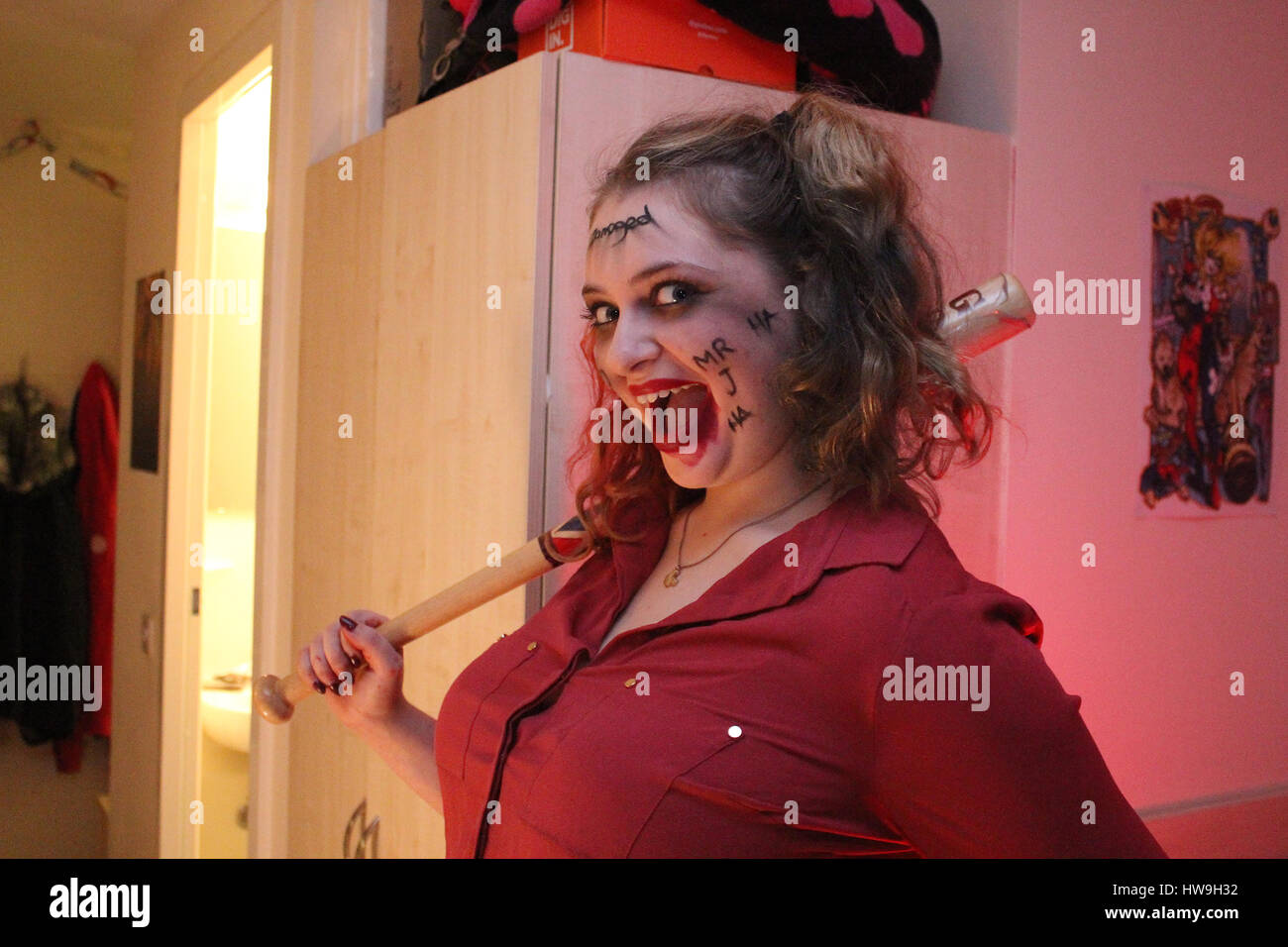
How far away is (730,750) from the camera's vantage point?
0.68 meters

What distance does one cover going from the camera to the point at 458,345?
1.09 meters

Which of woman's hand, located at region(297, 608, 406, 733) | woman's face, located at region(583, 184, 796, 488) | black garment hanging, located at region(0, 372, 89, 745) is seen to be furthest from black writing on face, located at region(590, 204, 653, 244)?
black garment hanging, located at region(0, 372, 89, 745)

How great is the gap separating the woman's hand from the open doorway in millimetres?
816

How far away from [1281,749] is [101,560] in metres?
2.01

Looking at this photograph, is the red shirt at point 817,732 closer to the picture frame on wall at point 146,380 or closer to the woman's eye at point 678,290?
the woman's eye at point 678,290

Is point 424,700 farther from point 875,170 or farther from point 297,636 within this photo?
point 875,170

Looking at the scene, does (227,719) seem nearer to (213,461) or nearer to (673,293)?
(213,461)

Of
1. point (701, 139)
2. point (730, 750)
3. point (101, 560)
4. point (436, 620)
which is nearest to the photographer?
point (730, 750)

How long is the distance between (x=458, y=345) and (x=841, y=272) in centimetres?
48

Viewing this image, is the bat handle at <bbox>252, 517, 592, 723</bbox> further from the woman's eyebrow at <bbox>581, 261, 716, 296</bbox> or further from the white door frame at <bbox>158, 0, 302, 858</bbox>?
the white door frame at <bbox>158, 0, 302, 858</bbox>

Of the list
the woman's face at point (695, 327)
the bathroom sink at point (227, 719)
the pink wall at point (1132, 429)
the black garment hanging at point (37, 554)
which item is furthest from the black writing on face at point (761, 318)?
the bathroom sink at point (227, 719)

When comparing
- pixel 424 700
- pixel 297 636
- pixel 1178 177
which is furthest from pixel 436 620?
pixel 1178 177

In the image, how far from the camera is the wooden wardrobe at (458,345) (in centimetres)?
97

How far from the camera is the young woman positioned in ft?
2.06
